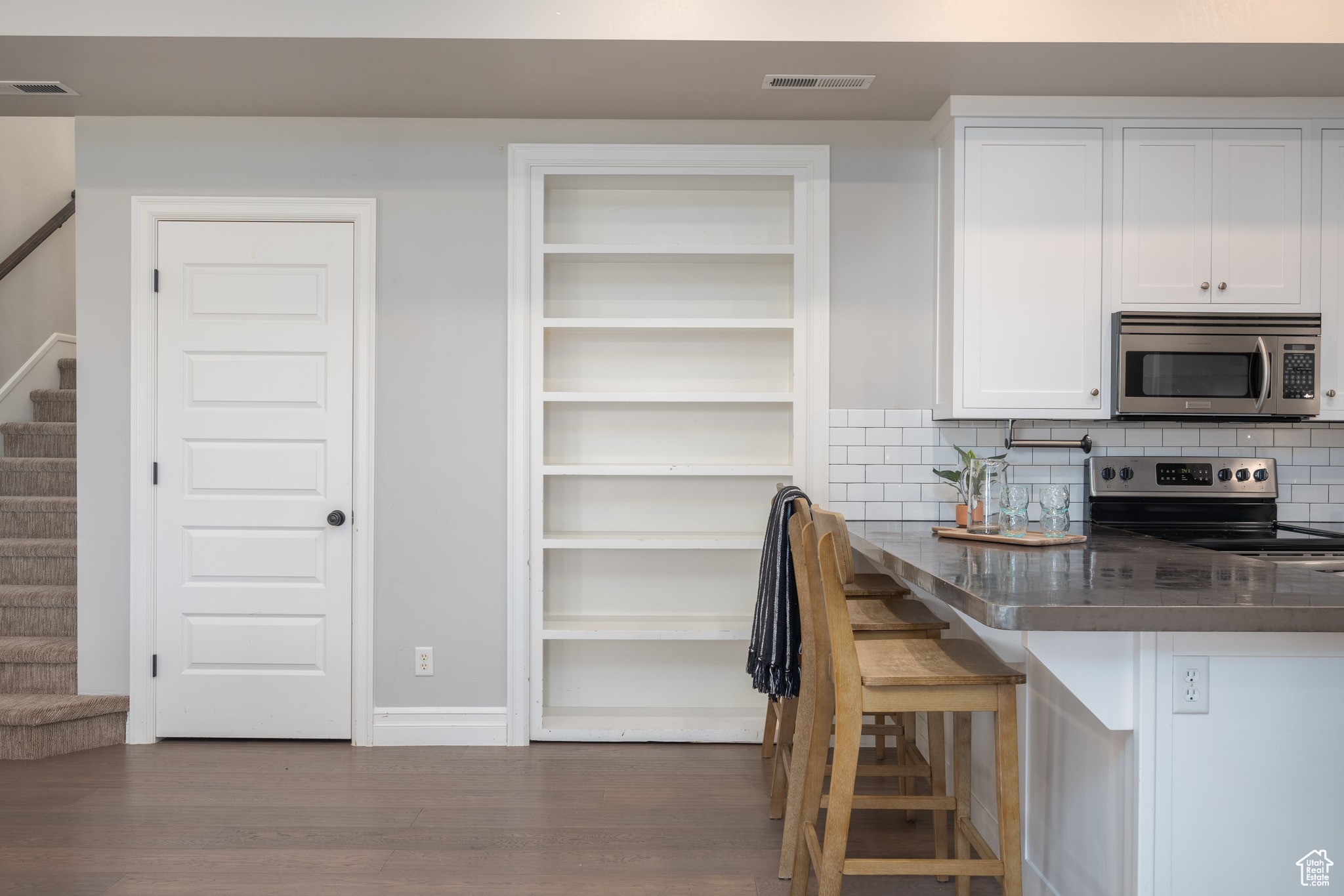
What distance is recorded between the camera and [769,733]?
2852 mm

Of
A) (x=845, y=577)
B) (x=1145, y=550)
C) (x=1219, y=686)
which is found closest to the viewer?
(x=1219, y=686)

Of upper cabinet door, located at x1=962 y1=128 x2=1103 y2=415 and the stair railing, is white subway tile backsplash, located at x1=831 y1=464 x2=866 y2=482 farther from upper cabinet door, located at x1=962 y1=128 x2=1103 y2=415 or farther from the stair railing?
the stair railing

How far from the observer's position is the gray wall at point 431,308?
3012mm

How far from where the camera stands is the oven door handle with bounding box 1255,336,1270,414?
2.70 m

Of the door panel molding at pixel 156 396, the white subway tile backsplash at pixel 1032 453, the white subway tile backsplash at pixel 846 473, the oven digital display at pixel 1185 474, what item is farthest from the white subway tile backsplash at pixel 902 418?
the door panel molding at pixel 156 396

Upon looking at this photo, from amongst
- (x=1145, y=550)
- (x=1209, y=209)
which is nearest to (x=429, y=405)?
(x=1145, y=550)

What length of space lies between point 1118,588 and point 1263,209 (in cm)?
190

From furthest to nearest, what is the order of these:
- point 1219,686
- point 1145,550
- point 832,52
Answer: point 832,52 < point 1145,550 < point 1219,686

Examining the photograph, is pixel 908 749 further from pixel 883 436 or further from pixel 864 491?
pixel 883 436

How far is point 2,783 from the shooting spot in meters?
2.68

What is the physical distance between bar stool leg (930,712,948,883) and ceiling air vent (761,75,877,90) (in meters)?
1.89

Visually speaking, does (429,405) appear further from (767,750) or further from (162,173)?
(767,750)

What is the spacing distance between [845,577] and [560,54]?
1740 millimetres

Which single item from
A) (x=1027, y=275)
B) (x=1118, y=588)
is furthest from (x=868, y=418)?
(x=1118, y=588)
